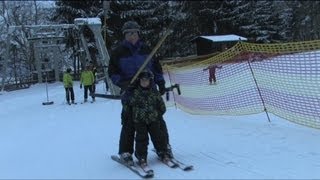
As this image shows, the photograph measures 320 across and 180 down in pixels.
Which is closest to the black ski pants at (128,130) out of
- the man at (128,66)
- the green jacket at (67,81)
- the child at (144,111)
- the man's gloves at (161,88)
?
the man at (128,66)

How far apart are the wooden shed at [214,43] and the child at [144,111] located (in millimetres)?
38259

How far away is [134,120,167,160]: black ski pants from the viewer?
24.4 ft

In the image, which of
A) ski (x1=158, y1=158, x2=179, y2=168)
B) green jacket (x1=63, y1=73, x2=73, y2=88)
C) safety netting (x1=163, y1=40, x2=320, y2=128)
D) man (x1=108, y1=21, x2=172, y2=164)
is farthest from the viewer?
green jacket (x1=63, y1=73, x2=73, y2=88)

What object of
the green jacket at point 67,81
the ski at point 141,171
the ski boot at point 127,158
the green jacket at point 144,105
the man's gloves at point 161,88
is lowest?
the green jacket at point 67,81

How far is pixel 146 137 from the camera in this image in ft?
24.5

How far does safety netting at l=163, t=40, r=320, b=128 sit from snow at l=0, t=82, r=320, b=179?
43cm

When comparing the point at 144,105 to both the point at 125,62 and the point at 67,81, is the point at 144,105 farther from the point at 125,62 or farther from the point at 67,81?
the point at 67,81

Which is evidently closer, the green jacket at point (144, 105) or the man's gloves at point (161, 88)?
the green jacket at point (144, 105)

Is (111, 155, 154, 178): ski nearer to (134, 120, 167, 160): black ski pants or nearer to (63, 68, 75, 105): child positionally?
(134, 120, 167, 160): black ski pants

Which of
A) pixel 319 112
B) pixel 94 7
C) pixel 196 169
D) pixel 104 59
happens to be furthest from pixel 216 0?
pixel 196 169

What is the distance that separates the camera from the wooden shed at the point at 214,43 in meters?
45.8

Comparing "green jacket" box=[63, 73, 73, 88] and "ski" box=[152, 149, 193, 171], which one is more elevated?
"ski" box=[152, 149, 193, 171]

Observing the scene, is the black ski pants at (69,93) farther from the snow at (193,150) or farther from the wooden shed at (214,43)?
the wooden shed at (214,43)

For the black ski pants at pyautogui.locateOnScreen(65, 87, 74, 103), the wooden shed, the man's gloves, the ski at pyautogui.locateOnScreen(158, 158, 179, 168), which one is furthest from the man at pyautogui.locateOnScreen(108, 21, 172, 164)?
the wooden shed
